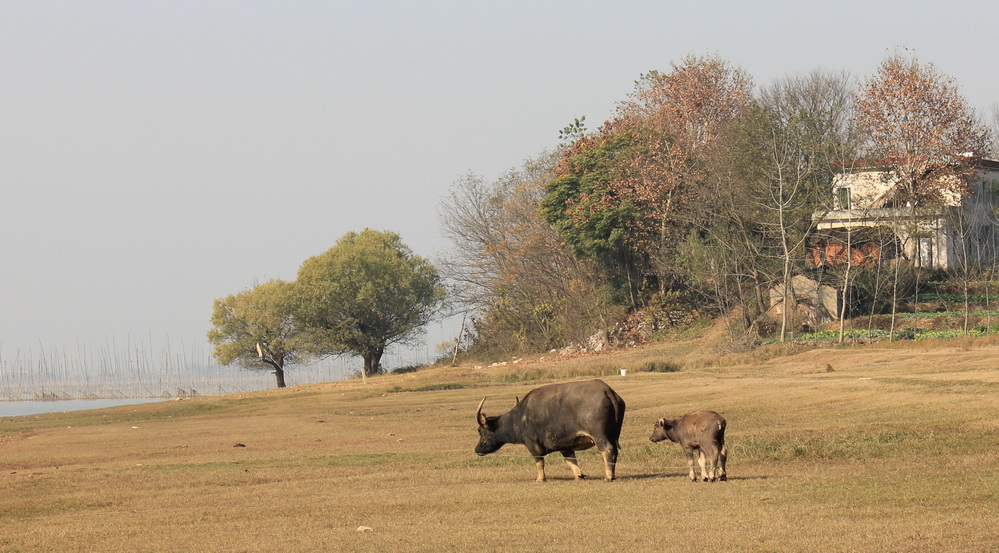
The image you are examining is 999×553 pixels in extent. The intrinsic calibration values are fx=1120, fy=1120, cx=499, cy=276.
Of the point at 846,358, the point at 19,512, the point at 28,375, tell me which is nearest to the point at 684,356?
the point at 846,358

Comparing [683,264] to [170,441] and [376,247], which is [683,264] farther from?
[170,441]

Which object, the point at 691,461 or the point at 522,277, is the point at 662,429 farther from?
the point at 522,277

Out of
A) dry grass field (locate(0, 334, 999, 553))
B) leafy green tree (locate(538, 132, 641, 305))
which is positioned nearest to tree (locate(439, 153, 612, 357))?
leafy green tree (locate(538, 132, 641, 305))

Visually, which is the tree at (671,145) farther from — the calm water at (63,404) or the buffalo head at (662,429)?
the buffalo head at (662,429)

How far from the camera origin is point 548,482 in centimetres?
1766

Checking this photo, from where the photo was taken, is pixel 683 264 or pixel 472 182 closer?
pixel 683 264

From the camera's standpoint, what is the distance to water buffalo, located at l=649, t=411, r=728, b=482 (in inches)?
629

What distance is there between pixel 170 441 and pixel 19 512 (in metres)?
13.9

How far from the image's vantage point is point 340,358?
80.9 meters

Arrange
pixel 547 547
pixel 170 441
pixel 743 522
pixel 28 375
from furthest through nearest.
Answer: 1. pixel 28 375
2. pixel 170 441
3. pixel 743 522
4. pixel 547 547

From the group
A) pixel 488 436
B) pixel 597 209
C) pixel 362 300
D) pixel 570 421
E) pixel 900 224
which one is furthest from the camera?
pixel 362 300

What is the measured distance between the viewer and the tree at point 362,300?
76.1m

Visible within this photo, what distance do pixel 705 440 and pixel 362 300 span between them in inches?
2417

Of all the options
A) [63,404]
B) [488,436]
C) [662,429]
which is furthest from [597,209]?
[662,429]
